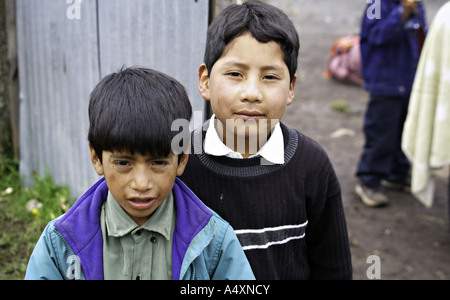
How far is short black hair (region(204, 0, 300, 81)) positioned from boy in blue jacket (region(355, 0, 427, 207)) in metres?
2.70

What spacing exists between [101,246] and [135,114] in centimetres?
44

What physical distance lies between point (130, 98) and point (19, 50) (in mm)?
2611

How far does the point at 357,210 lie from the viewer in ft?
15.5

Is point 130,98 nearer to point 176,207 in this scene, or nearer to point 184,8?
point 176,207

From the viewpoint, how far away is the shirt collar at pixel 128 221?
1.58m

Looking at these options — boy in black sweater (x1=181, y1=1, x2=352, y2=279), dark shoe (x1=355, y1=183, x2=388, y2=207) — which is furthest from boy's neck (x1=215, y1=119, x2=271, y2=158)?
dark shoe (x1=355, y1=183, x2=388, y2=207)

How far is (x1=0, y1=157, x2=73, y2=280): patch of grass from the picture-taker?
303 centimetres

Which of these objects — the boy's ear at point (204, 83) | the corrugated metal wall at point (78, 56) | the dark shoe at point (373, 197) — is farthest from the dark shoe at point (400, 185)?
the boy's ear at point (204, 83)

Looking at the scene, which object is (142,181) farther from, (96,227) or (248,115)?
(248,115)

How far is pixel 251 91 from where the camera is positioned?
5.73 feet

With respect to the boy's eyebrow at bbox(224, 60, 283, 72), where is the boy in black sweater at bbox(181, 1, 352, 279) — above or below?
below

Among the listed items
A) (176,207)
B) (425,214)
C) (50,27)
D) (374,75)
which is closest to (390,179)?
(425,214)

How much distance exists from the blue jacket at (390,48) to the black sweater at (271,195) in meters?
2.78

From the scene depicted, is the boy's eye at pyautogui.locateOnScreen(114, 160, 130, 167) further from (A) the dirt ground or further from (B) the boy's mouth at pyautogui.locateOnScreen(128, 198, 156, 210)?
(A) the dirt ground
